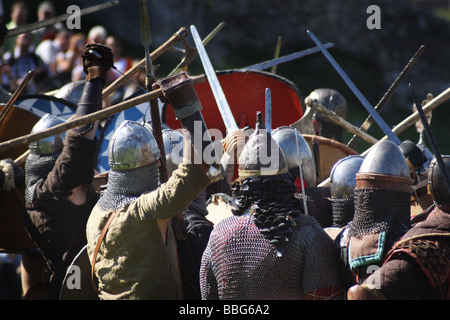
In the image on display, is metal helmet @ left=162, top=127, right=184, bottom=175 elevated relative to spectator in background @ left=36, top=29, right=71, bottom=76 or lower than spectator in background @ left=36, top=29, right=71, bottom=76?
lower

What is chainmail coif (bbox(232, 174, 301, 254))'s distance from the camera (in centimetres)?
338

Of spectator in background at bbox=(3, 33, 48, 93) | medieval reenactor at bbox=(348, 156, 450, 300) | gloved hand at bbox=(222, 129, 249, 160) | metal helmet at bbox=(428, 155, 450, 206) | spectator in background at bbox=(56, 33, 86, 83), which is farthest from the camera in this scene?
spectator in background at bbox=(56, 33, 86, 83)

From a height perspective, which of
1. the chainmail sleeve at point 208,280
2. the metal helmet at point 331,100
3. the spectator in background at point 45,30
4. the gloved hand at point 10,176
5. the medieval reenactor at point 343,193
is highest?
the spectator in background at point 45,30

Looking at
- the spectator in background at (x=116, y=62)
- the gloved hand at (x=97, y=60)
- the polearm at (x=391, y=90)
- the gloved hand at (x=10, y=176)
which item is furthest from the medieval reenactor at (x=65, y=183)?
the spectator in background at (x=116, y=62)

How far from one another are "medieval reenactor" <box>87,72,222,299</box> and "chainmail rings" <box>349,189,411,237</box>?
0.72 metres

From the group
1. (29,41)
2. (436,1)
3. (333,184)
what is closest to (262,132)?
(333,184)

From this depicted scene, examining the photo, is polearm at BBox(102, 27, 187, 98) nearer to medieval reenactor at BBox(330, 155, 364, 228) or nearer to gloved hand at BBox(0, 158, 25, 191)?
gloved hand at BBox(0, 158, 25, 191)

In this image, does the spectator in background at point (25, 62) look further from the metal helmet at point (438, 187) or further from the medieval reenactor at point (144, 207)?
the metal helmet at point (438, 187)

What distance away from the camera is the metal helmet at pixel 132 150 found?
3.78 meters

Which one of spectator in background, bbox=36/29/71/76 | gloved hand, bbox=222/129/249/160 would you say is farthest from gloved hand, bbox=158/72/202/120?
spectator in background, bbox=36/29/71/76

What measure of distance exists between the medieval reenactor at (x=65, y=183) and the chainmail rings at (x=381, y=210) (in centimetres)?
157

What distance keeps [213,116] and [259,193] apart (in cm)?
269

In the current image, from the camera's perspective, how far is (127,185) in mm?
3773

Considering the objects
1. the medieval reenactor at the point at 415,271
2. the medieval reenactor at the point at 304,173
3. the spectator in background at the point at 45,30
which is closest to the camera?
the medieval reenactor at the point at 415,271
